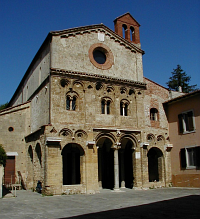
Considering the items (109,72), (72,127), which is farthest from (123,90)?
(72,127)

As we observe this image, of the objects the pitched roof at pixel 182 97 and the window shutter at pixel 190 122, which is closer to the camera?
the pitched roof at pixel 182 97

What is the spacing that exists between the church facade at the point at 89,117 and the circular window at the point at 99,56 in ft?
0.29

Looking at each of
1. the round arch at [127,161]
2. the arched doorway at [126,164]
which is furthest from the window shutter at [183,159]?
the arched doorway at [126,164]

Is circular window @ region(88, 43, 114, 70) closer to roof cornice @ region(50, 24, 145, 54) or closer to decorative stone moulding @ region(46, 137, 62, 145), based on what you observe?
roof cornice @ region(50, 24, 145, 54)

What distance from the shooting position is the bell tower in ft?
87.0

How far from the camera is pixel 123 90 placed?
949 inches

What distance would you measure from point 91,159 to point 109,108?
4754 mm

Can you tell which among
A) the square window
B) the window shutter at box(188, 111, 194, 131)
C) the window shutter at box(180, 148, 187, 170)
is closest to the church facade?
the window shutter at box(180, 148, 187, 170)

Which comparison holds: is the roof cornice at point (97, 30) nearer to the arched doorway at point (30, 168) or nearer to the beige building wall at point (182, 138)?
the beige building wall at point (182, 138)

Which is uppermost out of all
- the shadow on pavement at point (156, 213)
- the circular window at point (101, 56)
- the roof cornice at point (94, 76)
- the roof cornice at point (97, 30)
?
the roof cornice at point (97, 30)

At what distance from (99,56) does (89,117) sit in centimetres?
590

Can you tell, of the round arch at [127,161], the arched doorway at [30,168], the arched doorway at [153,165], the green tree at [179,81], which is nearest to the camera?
the arched doorway at [30,168]

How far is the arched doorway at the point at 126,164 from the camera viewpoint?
2429 cm

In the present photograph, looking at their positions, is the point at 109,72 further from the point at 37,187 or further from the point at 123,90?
the point at 37,187
